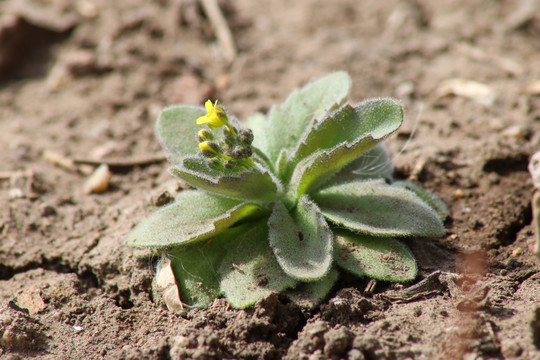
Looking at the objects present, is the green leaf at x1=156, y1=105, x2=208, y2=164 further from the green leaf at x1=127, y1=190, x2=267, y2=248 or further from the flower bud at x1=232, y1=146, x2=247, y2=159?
the flower bud at x1=232, y1=146, x2=247, y2=159

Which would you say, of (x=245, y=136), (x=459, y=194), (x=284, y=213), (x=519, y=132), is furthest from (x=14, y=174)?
(x=519, y=132)

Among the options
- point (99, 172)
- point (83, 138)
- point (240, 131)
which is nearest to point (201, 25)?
point (83, 138)

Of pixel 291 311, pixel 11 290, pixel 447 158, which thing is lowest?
pixel 11 290

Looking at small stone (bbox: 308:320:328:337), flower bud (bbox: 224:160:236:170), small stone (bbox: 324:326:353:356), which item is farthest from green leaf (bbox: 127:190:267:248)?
small stone (bbox: 324:326:353:356)

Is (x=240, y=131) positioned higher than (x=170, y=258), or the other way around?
(x=240, y=131)

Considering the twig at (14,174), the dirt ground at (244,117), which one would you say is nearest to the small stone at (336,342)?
the dirt ground at (244,117)

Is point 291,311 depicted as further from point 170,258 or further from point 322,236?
point 170,258

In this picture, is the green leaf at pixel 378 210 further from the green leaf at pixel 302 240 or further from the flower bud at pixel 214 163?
the flower bud at pixel 214 163
